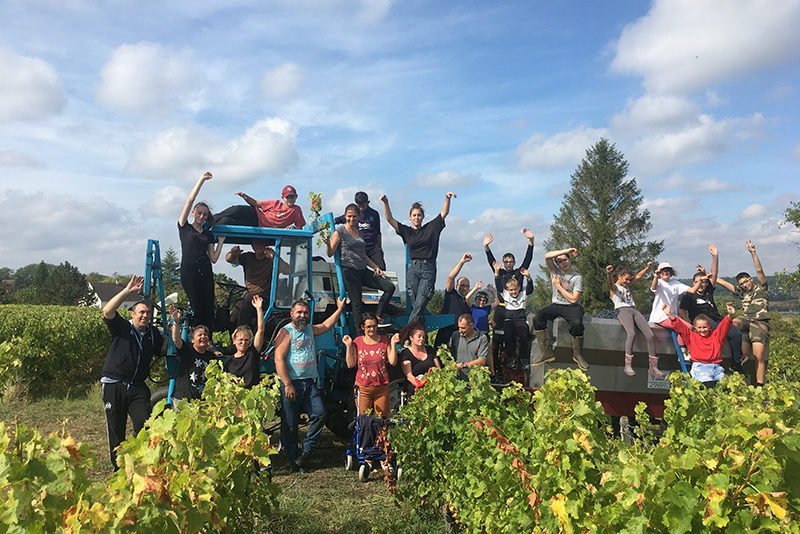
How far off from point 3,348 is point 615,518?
532 centimetres

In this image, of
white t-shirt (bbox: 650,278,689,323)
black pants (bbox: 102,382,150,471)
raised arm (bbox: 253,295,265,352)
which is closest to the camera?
black pants (bbox: 102,382,150,471)

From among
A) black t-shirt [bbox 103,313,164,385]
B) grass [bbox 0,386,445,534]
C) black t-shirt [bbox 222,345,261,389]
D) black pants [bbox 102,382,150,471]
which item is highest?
black t-shirt [bbox 103,313,164,385]

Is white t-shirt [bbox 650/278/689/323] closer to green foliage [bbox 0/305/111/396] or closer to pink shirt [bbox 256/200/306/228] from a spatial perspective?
pink shirt [bbox 256/200/306/228]

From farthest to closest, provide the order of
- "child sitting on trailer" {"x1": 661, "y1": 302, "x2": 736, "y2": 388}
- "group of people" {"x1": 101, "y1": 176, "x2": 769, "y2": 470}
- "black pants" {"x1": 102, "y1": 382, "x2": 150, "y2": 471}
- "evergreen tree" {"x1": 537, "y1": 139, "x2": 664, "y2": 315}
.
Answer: "evergreen tree" {"x1": 537, "y1": 139, "x2": 664, "y2": 315} → "child sitting on trailer" {"x1": 661, "y1": 302, "x2": 736, "y2": 388} → "group of people" {"x1": 101, "y1": 176, "x2": 769, "y2": 470} → "black pants" {"x1": 102, "y1": 382, "x2": 150, "y2": 471}

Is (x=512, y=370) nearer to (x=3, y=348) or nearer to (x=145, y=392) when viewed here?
(x=145, y=392)

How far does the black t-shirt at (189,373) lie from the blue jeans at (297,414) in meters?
0.92

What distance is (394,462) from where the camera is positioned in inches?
217

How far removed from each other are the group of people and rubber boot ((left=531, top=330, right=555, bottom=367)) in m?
0.01

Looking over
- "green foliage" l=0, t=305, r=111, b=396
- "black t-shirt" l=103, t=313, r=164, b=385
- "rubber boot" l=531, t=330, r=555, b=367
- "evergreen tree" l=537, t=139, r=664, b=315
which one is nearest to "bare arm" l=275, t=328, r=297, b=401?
"black t-shirt" l=103, t=313, r=164, b=385

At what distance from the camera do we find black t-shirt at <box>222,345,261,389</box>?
608cm

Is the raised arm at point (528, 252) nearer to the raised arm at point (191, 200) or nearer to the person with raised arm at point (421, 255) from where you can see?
the person with raised arm at point (421, 255)

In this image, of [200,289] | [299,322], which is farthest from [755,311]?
[200,289]

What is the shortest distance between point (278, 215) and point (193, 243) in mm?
1169

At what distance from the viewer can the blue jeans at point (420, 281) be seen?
7.57 m
